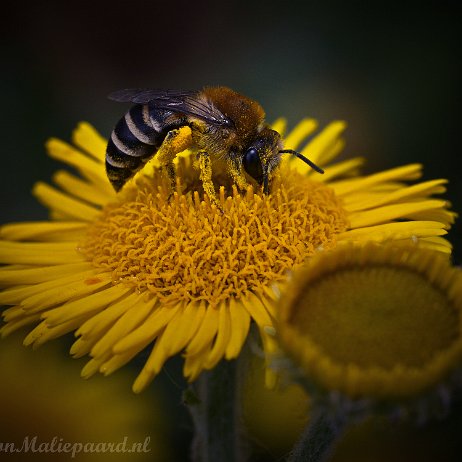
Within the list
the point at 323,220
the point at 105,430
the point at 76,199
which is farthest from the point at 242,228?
the point at 76,199

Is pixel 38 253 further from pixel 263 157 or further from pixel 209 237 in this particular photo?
pixel 263 157

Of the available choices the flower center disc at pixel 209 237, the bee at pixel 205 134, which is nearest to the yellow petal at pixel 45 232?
the flower center disc at pixel 209 237

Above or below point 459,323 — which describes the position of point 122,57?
above

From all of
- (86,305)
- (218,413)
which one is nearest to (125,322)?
(86,305)

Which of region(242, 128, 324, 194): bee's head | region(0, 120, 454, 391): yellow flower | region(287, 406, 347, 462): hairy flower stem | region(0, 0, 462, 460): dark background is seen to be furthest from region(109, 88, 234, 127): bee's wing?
region(0, 0, 462, 460): dark background

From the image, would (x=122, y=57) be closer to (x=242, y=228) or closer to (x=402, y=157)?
(x=402, y=157)

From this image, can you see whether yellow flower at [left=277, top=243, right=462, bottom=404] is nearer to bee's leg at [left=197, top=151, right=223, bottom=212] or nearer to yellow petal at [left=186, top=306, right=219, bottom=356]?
yellow petal at [left=186, top=306, right=219, bottom=356]

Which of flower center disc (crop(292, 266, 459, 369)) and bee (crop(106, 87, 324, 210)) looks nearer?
flower center disc (crop(292, 266, 459, 369))

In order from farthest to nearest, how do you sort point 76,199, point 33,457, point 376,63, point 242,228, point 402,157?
point 376,63, point 402,157, point 76,199, point 33,457, point 242,228
